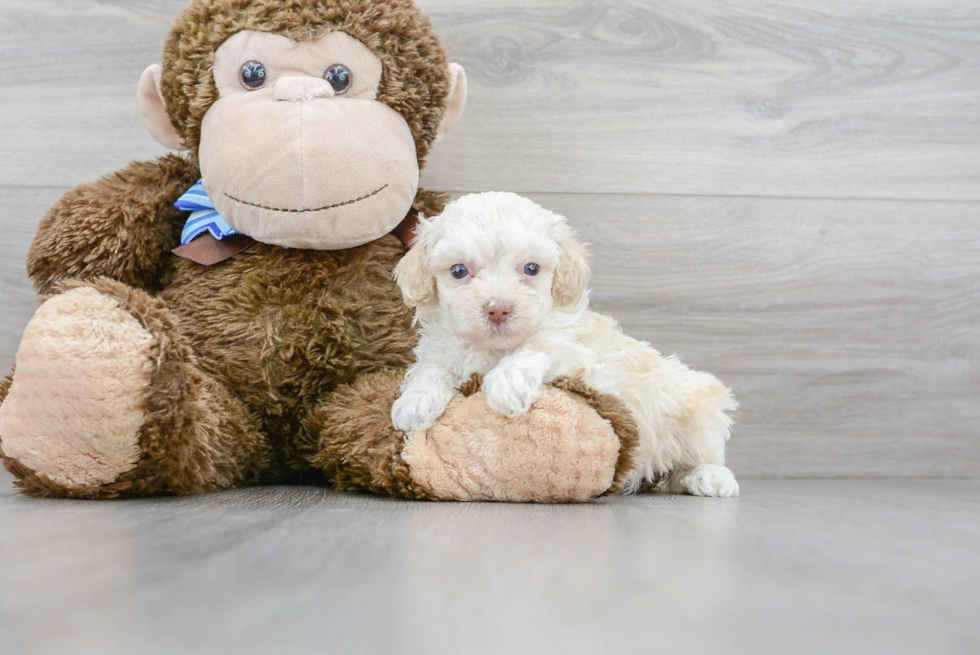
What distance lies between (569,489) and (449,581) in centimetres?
36

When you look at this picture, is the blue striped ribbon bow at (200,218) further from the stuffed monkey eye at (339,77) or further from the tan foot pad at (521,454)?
the tan foot pad at (521,454)

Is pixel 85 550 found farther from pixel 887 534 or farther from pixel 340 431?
pixel 887 534

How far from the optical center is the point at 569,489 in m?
0.82

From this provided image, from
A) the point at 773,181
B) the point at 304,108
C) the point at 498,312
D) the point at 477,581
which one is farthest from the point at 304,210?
the point at 773,181

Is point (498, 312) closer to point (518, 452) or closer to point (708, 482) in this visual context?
point (518, 452)

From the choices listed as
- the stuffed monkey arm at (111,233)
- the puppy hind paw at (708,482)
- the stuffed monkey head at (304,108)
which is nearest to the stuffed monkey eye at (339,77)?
the stuffed monkey head at (304,108)

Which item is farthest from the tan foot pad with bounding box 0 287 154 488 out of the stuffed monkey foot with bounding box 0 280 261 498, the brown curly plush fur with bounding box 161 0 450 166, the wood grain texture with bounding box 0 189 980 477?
the wood grain texture with bounding box 0 189 980 477

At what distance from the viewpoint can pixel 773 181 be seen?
1337 millimetres

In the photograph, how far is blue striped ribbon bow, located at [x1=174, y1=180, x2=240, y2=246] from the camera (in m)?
1.02

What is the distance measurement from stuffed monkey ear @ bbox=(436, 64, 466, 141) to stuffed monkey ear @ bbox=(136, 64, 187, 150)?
344 mm

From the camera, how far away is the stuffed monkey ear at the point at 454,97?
42.7 inches

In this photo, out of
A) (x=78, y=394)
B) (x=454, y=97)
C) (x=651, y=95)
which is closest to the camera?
(x=78, y=394)

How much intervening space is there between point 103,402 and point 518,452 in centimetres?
41

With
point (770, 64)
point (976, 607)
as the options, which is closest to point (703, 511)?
point (976, 607)
